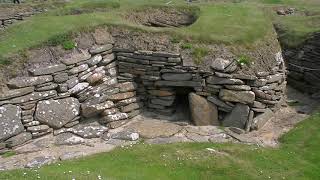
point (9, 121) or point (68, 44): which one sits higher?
point (68, 44)

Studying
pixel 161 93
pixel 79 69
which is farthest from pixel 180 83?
pixel 79 69

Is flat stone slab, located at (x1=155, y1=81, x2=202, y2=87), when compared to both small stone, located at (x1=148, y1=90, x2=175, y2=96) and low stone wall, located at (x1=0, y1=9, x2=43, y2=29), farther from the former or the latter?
low stone wall, located at (x1=0, y1=9, x2=43, y2=29)

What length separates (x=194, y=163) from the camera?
43.7 ft

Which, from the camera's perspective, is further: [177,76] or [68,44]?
[177,76]

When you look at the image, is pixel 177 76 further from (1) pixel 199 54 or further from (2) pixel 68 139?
(2) pixel 68 139

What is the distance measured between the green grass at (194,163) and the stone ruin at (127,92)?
2216 mm

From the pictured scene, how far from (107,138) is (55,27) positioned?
16.7ft

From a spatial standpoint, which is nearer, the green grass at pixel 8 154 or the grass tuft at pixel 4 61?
the green grass at pixel 8 154

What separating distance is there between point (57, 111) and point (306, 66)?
1158 centimetres

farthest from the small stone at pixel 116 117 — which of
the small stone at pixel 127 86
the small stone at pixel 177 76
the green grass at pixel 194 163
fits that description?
the green grass at pixel 194 163

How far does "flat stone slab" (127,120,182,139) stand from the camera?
627 inches

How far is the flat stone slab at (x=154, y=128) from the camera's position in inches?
627

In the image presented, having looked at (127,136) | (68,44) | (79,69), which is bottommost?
(127,136)

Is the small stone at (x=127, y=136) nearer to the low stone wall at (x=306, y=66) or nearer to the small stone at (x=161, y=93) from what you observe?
the small stone at (x=161, y=93)
